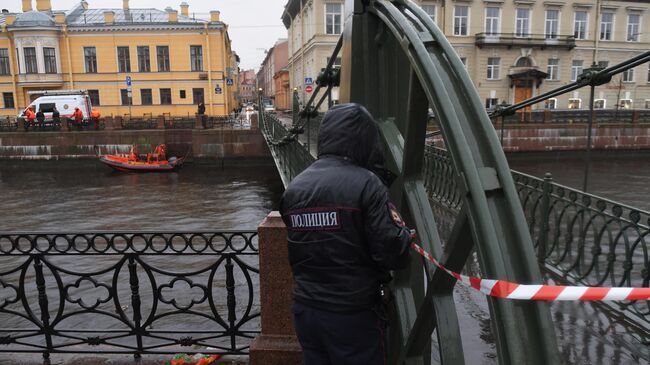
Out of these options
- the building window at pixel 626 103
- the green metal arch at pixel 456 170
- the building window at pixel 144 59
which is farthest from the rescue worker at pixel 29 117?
the building window at pixel 626 103

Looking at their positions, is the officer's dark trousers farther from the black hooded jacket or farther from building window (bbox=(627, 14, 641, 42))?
building window (bbox=(627, 14, 641, 42))

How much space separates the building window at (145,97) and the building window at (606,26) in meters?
34.9

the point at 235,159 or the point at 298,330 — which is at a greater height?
the point at 298,330

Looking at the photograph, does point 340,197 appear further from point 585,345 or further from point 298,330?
point 585,345

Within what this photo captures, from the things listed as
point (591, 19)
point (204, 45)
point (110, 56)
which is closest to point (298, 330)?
point (204, 45)

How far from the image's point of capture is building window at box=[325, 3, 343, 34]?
111 feet

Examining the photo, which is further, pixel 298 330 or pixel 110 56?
pixel 110 56

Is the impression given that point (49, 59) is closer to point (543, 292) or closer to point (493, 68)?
point (493, 68)

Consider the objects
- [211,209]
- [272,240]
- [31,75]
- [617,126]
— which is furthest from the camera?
[31,75]

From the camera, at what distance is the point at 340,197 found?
66.7 inches

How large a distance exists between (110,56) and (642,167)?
118 ft

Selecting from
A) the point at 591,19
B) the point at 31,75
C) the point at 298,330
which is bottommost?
the point at 298,330

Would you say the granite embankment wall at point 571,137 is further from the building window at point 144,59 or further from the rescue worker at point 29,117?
the rescue worker at point 29,117

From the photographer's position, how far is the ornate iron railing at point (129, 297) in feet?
11.8
